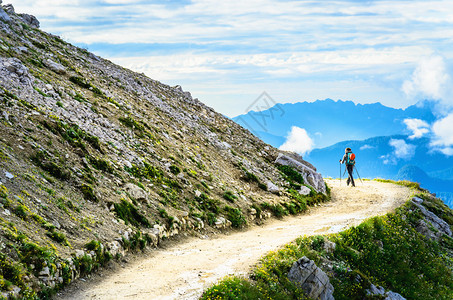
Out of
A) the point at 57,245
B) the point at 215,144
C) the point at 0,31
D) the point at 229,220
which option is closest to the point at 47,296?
the point at 57,245

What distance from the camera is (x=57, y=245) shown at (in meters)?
13.3

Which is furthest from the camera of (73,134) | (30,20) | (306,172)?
(30,20)

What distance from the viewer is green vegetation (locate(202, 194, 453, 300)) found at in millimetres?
14844

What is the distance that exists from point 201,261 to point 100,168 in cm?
769

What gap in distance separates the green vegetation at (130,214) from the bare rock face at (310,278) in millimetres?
7386

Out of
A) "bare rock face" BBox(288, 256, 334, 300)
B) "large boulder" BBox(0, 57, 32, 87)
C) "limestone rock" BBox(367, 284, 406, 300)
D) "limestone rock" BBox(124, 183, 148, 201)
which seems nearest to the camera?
"bare rock face" BBox(288, 256, 334, 300)

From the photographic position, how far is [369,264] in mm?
21859

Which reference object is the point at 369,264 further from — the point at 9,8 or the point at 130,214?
the point at 9,8

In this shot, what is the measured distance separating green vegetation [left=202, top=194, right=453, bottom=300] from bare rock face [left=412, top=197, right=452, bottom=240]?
24.6 inches

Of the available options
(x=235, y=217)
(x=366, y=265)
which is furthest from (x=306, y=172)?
(x=366, y=265)

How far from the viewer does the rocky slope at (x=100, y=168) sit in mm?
13445

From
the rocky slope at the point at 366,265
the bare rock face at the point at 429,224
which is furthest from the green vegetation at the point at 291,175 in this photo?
the bare rock face at the point at 429,224

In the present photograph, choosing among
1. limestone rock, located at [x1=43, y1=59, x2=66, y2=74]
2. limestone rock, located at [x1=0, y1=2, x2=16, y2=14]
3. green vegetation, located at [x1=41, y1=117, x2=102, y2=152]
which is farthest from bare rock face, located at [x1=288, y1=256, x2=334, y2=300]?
limestone rock, located at [x1=0, y1=2, x2=16, y2=14]

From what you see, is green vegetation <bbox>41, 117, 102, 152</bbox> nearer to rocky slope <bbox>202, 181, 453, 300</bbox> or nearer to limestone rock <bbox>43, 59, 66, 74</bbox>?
limestone rock <bbox>43, 59, 66, 74</bbox>
